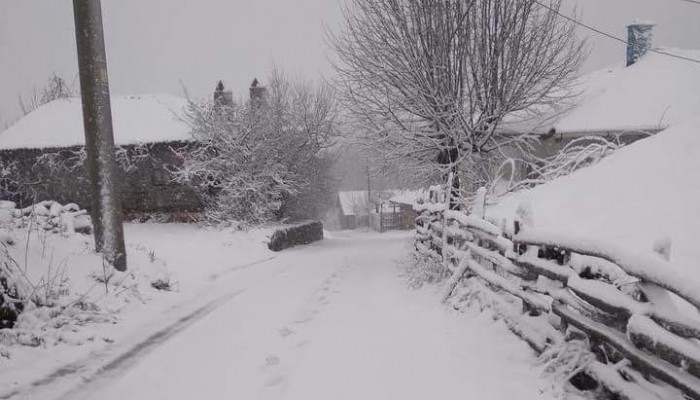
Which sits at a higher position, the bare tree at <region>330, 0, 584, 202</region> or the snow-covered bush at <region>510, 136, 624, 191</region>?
the bare tree at <region>330, 0, 584, 202</region>

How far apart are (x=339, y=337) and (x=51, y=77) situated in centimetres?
4671

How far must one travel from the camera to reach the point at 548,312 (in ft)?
13.1

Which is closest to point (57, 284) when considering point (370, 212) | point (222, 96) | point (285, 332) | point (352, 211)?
point (285, 332)

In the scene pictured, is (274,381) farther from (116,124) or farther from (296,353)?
(116,124)

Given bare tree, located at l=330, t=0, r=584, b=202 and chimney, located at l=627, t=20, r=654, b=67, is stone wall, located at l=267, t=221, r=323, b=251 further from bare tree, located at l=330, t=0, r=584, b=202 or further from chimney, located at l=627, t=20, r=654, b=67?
chimney, located at l=627, t=20, r=654, b=67

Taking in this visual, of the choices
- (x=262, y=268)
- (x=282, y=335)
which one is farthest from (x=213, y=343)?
(x=262, y=268)

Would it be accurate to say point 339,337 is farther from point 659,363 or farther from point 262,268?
point 262,268

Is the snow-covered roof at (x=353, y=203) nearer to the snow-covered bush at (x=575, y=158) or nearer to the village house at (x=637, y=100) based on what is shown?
the village house at (x=637, y=100)

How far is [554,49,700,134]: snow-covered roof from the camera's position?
1516 cm

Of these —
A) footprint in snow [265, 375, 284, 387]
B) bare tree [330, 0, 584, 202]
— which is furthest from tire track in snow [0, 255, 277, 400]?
bare tree [330, 0, 584, 202]

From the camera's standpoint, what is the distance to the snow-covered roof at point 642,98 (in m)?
15.2

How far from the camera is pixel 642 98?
16.3 m

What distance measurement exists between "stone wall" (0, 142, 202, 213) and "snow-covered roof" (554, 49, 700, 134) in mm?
15033

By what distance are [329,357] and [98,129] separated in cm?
500
